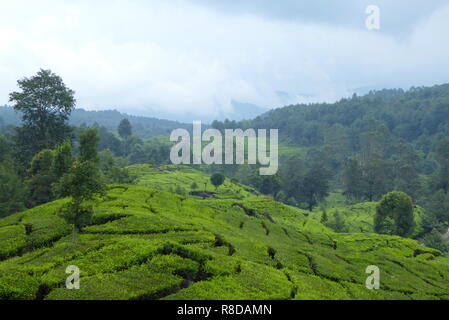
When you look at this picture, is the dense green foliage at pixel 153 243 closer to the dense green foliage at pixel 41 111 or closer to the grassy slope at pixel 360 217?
the dense green foliage at pixel 41 111

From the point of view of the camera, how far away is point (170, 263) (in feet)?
50.8

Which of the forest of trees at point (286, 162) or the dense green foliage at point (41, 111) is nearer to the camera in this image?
the forest of trees at point (286, 162)

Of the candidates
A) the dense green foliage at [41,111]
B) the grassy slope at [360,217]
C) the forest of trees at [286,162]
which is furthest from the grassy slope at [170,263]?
the grassy slope at [360,217]

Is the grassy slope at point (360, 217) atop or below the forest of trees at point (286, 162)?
below

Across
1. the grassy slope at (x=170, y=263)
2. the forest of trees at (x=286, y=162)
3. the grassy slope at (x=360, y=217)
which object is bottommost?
the grassy slope at (x=360, y=217)

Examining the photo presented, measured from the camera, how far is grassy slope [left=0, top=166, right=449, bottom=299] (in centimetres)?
1352

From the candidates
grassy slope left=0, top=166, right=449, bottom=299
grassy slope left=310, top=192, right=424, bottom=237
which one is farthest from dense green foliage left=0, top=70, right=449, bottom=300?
grassy slope left=310, top=192, right=424, bottom=237

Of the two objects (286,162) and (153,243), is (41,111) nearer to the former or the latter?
(153,243)

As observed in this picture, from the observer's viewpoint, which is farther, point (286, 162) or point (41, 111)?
point (286, 162)

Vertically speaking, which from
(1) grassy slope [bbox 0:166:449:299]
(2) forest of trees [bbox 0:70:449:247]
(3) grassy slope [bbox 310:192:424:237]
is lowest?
(3) grassy slope [bbox 310:192:424:237]

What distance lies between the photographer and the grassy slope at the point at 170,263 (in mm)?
13516

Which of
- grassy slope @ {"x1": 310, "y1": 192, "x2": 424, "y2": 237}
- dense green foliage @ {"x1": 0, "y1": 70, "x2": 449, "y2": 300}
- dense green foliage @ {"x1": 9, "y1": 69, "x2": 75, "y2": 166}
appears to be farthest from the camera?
grassy slope @ {"x1": 310, "y1": 192, "x2": 424, "y2": 237}

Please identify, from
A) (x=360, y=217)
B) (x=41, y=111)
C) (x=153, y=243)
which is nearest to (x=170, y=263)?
(x=153, y=243)

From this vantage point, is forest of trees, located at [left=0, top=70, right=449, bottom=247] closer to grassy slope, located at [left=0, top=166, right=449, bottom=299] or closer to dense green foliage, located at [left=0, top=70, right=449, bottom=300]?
dense green foliage, located at [left=0, top=70, right=449, bottom=300]
